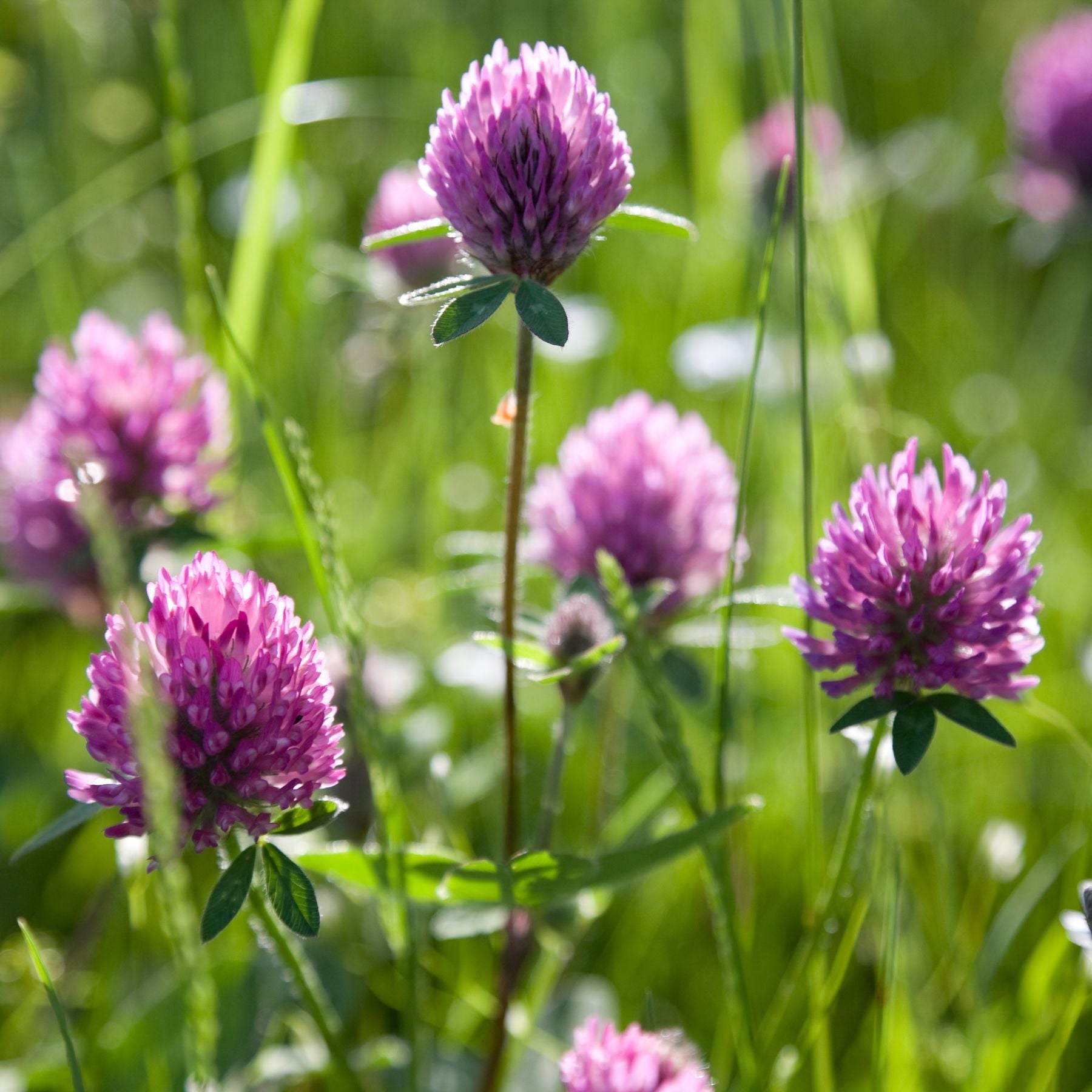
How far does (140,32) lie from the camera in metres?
3.96

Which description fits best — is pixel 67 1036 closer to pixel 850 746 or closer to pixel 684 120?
pixel 850 746

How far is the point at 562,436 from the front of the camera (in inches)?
88.0

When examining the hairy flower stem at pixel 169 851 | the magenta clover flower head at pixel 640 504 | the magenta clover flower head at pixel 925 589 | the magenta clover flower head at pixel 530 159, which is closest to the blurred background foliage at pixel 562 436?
the magenta clover flower head at pixel 640 504

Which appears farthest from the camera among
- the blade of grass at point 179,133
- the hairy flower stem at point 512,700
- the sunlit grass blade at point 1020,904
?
the blade of grass at point 179,133

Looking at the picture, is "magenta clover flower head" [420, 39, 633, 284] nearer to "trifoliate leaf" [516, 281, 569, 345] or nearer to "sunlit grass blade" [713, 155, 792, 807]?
"trifoliate leaf" [516, 281, 569, 345]

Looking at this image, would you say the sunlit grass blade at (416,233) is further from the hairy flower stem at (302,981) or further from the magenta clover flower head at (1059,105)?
the magenta clover flower head at (1059,105)

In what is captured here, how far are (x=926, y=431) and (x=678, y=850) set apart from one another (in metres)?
1.06

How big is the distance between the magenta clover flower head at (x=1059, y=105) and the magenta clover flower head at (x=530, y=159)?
174 cm

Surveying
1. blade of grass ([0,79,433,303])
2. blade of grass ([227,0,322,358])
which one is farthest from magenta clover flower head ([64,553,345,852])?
blade of grass ([0,79,433,303])

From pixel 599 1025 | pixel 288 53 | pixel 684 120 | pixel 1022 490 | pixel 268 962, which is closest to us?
pixel 599 1025

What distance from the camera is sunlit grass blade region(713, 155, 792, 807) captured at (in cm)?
104

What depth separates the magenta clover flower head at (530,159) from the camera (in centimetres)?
101

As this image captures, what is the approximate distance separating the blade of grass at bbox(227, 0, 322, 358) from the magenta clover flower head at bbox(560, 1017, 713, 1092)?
43.8 inches

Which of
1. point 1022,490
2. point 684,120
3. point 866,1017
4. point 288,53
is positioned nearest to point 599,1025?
point 866,1017
